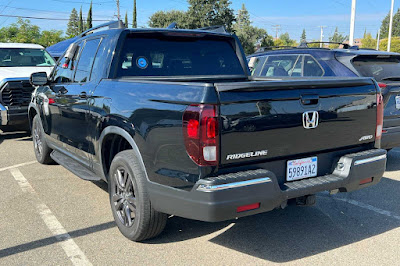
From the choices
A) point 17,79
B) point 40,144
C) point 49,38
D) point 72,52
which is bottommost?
point 40,144

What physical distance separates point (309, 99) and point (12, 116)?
687 cm

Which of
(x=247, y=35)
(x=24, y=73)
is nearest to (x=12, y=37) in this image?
(x=247, y=35)

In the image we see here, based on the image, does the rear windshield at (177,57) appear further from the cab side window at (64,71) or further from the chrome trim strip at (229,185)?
the chrome trim strip at (229,185)

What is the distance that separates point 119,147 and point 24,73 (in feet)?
20.6

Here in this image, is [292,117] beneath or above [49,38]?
beneath

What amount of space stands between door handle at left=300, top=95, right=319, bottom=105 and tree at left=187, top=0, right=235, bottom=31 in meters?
55.4

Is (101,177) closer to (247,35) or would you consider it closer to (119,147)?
(119,147)

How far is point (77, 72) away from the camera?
4.94 m

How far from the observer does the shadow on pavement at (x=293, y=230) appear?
3.49 m

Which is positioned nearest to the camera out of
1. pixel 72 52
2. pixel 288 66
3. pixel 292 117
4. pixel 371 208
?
pixel 292 117

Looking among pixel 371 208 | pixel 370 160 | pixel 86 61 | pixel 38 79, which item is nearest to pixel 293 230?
pixel 370 160

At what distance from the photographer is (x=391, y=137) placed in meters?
5.68

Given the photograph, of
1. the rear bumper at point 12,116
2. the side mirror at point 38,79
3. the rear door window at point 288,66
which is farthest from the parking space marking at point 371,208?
the rear bumper at point 12,116

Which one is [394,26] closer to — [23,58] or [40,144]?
[23,58]
